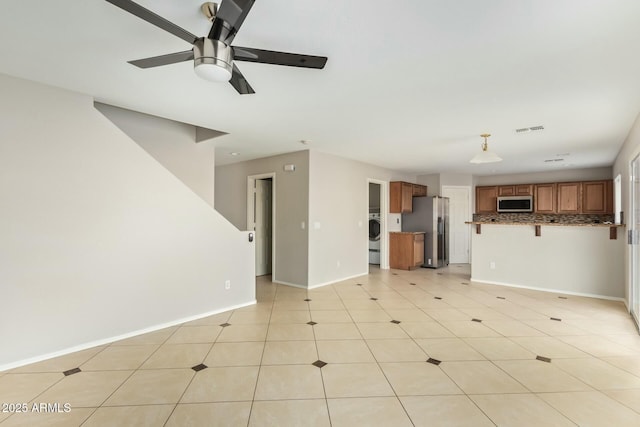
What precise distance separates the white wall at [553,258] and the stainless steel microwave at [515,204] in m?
2.59

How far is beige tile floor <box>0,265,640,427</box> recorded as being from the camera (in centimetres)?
199

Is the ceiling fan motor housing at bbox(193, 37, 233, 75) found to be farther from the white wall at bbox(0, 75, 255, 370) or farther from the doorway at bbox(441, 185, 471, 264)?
the doorway at bbox(441, 185, 471, 264)

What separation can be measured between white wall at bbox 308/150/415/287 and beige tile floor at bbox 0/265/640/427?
5.09 ft

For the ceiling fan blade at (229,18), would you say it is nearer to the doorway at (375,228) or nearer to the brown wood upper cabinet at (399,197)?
the brown wood upper cabinet at (399,197)

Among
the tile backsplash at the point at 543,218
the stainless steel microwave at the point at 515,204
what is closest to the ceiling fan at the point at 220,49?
the stainless steel microwave at the point at 515,204

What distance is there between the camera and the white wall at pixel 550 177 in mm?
7000

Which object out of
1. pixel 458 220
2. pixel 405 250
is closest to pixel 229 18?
pixel 405 250

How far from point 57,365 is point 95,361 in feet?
0.92

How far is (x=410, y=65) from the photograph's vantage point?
2355 mm

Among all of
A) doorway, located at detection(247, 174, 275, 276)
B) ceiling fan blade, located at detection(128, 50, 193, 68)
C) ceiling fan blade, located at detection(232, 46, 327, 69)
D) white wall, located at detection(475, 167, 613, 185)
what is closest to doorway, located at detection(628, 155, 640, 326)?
white wall, located at detection(475, 167, 613, 185)

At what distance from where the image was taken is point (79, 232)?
291 cm

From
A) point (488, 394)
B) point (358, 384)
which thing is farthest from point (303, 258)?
point (488, 394)

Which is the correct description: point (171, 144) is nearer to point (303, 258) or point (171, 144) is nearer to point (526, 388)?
point (303, 258)

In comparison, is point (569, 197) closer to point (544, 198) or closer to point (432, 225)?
point (544, 198)
